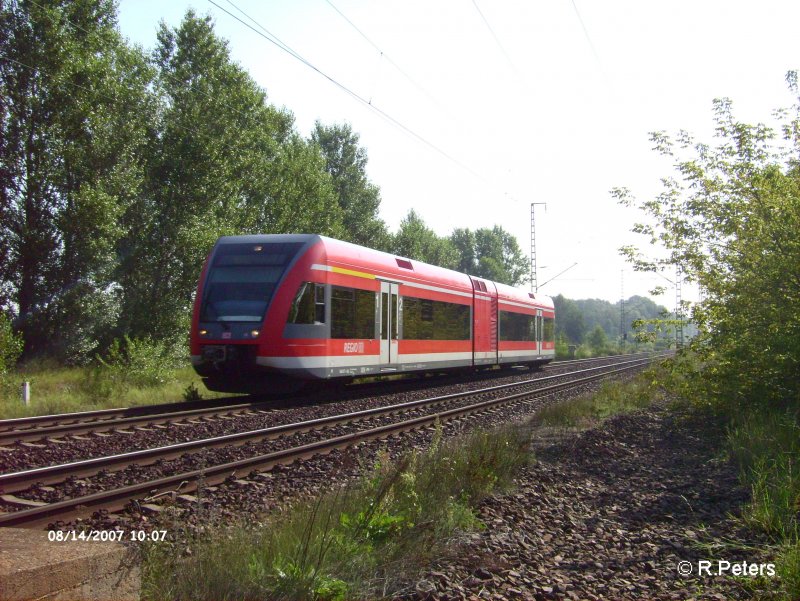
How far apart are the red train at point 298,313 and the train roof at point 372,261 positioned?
3cm

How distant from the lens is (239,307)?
13.7 m

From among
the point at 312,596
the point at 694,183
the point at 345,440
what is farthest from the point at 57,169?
→ the point at 312,596

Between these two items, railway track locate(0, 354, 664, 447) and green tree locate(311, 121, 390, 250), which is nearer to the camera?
railway track locate(0, 354, 664, 447)

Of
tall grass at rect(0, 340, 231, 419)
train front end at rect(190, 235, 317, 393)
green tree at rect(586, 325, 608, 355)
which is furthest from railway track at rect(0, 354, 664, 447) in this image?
green tree at rect(586, 325, 608, 355)

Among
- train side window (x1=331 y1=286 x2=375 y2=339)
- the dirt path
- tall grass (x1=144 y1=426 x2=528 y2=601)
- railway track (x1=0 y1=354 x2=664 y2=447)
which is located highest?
train side window (x1=331 y1=286 x2=375 y2=339)

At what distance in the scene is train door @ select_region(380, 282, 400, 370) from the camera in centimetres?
1650

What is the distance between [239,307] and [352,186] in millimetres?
43034

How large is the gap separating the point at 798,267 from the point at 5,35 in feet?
79.6

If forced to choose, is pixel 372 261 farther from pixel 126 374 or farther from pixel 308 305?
pixel 126 374

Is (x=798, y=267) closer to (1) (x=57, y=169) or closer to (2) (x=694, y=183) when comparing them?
(2) (x=694, y=183)

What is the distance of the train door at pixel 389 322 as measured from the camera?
16500mm

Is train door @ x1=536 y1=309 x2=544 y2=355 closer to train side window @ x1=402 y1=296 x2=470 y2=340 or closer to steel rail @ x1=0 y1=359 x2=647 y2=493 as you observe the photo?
train side window @ x1=402 y1=296 x2=470 y2=340

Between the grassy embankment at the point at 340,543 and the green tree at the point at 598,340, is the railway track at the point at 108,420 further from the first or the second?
the green tree at the point at 598,340

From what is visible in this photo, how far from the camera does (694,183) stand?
11758mm
